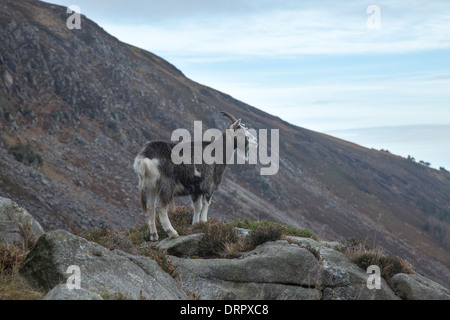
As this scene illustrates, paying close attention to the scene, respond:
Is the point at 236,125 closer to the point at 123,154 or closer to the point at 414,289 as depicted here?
the point at 414,289

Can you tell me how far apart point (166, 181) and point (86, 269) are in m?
4.89

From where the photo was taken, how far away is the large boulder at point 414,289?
9180 mm

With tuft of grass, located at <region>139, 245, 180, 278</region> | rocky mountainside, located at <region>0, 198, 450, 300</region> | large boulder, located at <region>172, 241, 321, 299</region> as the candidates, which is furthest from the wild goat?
tuft of grass, located at <region>139, 245, 180, 278</region>

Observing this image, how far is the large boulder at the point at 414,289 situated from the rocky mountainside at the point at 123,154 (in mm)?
9441

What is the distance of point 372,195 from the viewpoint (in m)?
100

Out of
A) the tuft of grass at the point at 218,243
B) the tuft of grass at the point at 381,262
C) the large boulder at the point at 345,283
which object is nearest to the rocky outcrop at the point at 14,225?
the tuft of grass at the point at 218,243

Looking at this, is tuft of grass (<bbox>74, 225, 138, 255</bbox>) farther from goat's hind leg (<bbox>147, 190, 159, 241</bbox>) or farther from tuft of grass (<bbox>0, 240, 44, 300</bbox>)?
goat's hind leg (<bbox>147, 190, 159, 241</bbox>)

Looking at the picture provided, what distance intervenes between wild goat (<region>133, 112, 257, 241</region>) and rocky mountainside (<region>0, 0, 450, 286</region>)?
22.2 feet

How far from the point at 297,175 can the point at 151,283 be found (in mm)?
87184

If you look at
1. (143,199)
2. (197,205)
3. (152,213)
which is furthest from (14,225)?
(197,205)

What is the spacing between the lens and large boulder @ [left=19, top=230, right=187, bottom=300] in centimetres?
605

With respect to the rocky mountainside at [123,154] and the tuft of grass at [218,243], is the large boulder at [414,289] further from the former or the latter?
the rocky mountainside at [123,154]
